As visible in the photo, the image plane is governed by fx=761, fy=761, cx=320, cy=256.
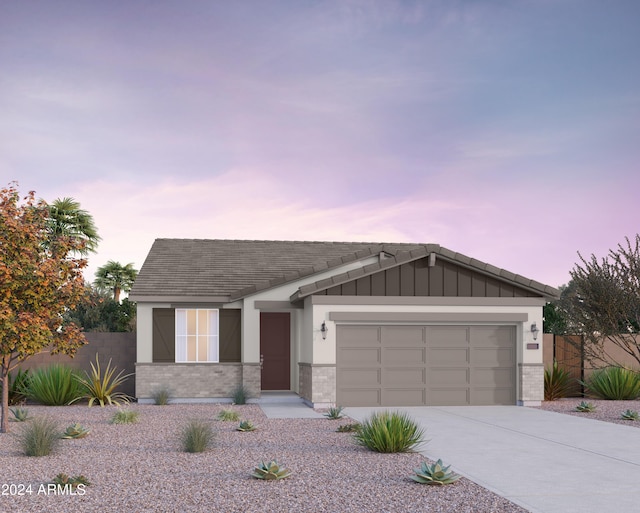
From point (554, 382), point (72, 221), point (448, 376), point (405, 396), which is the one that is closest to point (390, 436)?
point (405, 396)

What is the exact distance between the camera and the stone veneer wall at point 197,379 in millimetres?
21391

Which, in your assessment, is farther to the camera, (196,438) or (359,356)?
(359,356)

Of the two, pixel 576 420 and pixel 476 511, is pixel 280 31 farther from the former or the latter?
pixel 476 511

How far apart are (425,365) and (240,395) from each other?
200 inches

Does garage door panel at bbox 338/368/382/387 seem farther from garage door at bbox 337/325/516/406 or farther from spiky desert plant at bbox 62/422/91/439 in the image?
spiky desert plant at bbox 62/422/91/439

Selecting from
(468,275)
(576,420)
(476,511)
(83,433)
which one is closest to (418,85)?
(468,275)

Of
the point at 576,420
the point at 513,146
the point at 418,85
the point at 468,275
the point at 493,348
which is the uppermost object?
the point at 418,85

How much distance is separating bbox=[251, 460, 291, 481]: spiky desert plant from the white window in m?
12.2

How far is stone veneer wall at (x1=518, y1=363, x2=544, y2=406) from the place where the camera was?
19984 millimetres

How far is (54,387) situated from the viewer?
66.9 feet

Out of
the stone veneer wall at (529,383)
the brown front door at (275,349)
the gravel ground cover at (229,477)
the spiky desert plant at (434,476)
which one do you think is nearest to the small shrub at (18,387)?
the brown front door at (275,349)

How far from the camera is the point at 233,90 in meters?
22.1

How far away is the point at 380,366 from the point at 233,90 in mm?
9026

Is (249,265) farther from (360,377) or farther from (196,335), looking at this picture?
(360,377)
